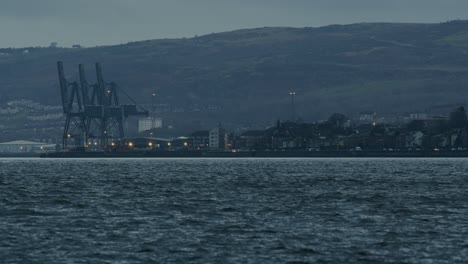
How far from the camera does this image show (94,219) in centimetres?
6506

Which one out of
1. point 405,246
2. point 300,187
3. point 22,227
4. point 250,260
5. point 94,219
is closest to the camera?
point 250,260

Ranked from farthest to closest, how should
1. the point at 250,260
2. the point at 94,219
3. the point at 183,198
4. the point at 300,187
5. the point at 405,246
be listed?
the point at 300,187 < the point at 183,198 < the point at 94,219 < the point at 405,246 < the point at 250,260

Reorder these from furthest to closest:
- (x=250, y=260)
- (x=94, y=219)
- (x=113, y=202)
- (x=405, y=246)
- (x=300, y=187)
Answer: (x=300, y=187) → (x=113, y=202) → (x=94, y=219) → (x=405, y=246) → (x=250, y=260)

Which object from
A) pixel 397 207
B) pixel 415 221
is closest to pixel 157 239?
pixel 415 221

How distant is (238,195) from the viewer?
90938 millimetres

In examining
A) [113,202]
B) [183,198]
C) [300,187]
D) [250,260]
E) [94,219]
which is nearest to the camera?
[250,260]

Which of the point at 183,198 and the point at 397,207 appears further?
the point at 183,198

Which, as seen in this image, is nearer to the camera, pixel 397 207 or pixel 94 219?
pixel 94 219

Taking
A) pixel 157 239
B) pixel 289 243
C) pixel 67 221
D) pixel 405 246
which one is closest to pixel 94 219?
pixel 67 221

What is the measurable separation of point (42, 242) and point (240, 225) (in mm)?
11657

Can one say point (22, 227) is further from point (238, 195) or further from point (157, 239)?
point (238, 195)

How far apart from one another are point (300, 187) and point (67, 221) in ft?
148

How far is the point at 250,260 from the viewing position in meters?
47.4

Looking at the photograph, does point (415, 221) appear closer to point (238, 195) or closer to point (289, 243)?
point (289, 243)
